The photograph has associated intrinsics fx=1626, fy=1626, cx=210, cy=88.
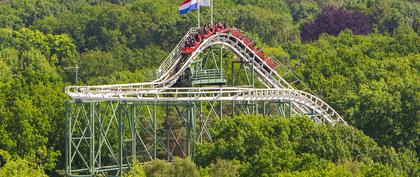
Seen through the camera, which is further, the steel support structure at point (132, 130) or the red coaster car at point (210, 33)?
the red coaster car at point (210, 33)

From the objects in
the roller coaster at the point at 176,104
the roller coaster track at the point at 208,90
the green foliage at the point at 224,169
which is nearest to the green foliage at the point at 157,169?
the green foliage at the point at 224,169

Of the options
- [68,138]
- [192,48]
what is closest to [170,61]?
[192,48]

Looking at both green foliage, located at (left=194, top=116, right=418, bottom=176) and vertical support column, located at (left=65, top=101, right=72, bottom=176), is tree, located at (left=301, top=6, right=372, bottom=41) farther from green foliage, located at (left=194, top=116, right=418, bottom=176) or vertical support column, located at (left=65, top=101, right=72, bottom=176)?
green foliage, located at (left=194, top=116, right=418, bottom=176)

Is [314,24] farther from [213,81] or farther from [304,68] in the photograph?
[213,81]

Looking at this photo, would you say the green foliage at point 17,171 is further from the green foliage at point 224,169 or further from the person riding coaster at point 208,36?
the person riding coaster at point 208,36

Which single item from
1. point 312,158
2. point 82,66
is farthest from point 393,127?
point 82,66

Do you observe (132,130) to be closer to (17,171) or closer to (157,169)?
(17,171)

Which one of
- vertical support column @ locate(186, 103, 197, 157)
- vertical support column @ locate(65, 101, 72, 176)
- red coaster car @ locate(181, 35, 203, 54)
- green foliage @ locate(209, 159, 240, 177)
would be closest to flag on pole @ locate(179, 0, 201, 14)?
red coaster car @ locate(181, 35, 203, 54)
